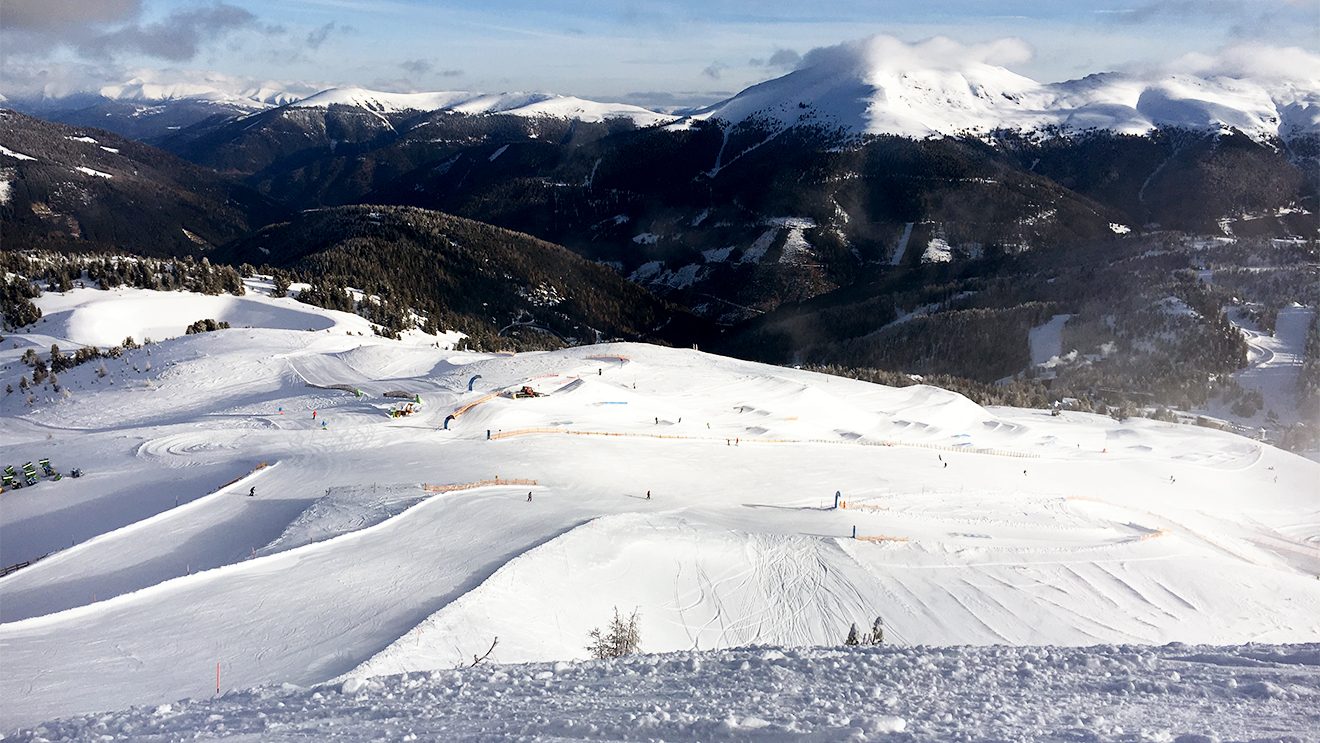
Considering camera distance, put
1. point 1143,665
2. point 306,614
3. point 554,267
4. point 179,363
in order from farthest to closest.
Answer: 1. point 554,267
2. point 179,363
3. point 306,614
4. point 1143,665

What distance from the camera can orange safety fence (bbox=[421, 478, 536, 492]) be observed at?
94.1 ft

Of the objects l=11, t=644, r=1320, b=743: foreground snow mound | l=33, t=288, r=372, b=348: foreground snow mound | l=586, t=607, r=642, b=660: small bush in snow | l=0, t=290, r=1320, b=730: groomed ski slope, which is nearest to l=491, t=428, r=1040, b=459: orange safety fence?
l=0, t=290, r=1320, b=730: groomed ski slope

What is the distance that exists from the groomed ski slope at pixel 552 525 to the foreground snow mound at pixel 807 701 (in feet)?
13.9

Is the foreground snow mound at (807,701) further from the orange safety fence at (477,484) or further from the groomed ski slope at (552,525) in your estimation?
the orange safety fence at (477,484)

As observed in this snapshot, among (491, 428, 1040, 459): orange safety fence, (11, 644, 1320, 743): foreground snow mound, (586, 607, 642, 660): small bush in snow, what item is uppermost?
(11, 644, 1320, 743): foreground snow mound

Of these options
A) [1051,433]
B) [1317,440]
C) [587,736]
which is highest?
[587,736]

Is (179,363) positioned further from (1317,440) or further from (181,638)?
(1317,440)

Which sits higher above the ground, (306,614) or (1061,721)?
(1061,721)

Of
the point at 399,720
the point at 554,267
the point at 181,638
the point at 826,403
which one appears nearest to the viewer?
the point at 399,720

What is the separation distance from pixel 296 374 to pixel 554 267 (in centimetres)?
8132

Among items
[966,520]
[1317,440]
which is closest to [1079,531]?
[966,520]

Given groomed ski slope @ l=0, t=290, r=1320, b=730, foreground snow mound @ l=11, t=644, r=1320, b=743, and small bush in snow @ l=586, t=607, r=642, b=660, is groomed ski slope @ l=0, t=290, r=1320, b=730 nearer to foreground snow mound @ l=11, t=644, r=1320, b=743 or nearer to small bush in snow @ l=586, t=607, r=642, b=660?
small bush in snow @ l=586, t=607, r=642, b=660

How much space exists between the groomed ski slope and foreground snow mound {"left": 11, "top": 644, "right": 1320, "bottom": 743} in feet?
13.9

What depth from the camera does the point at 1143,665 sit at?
1198cm
